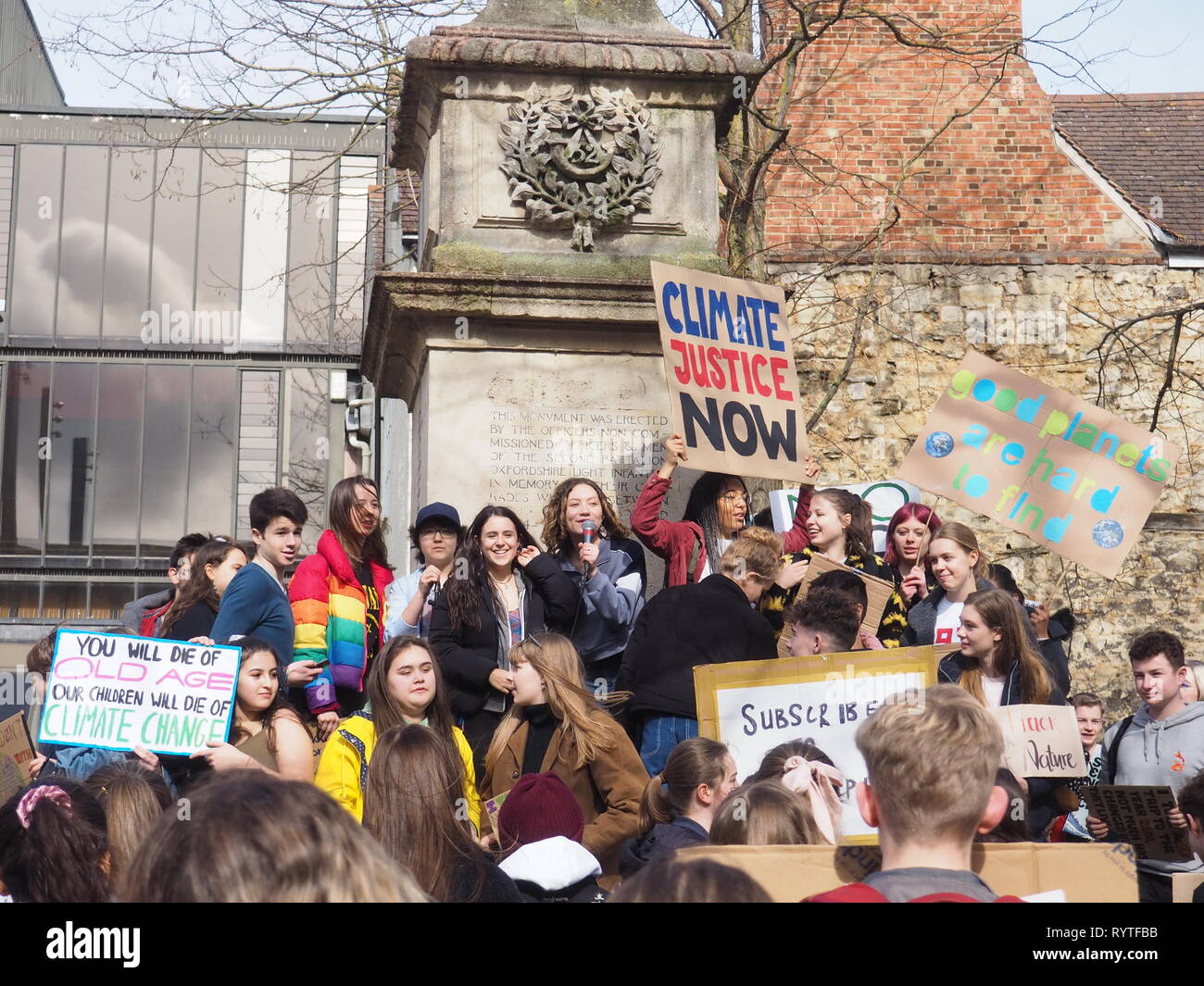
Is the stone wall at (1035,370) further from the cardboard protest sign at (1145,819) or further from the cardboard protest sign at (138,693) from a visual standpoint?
the cardboard protest sign at (138,693)

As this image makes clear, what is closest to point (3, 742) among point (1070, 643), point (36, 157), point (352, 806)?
point (352, 806)

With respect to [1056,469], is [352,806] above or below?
below

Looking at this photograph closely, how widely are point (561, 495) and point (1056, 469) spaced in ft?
8.09

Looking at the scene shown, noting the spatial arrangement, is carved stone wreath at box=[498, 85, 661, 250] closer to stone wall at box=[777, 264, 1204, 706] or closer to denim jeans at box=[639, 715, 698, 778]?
denim jeans at box=[639, 715, 698, 778]

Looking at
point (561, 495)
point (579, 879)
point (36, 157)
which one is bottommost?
point (579, 879)

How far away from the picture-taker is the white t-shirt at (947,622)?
7.03 m

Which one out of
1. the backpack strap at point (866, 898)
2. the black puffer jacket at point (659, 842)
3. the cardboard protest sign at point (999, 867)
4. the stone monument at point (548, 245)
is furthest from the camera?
the stone monument at point (548, 245)

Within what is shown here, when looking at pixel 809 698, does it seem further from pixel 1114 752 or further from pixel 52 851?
pixel 52 851

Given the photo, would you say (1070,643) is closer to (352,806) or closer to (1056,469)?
(1056,469)

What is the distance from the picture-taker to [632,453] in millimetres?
8016

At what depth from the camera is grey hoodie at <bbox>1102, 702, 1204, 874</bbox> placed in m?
6.85

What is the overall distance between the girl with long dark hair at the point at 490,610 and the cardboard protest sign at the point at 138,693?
102cm

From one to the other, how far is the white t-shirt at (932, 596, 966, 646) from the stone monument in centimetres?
159

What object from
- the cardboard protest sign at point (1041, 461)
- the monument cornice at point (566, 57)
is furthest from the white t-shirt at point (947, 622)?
the monument cornice at point (566, 57)
